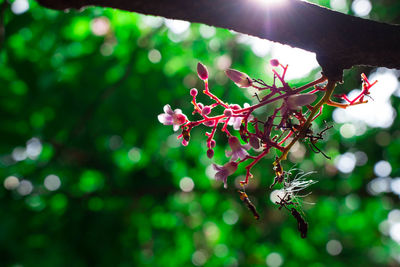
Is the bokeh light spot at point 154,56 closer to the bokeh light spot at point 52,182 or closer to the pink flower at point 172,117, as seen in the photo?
the bokeh light spot at point 52,182

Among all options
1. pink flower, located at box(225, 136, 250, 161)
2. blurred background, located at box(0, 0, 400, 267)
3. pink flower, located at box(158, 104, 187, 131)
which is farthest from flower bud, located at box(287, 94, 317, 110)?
blurred background, located at box(0, 0, 400, 267)

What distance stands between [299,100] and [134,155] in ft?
11.8

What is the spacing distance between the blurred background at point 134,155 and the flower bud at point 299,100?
9.71ft

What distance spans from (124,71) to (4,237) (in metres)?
2.01

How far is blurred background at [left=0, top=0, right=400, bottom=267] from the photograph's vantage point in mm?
4016

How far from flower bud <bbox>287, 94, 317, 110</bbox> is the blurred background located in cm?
296

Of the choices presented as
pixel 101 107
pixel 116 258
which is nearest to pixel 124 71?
pixel 101 107

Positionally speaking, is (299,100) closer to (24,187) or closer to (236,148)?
(236,148)

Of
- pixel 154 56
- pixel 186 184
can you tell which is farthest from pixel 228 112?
pixel 186 184

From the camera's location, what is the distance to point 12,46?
399 centimetres

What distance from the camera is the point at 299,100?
103 centimetres

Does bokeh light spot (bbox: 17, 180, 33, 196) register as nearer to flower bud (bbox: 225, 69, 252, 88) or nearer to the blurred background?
the blurred background

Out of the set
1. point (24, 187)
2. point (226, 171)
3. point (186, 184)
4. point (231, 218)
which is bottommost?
point (231, 218)

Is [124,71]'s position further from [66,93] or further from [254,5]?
[254,5]
